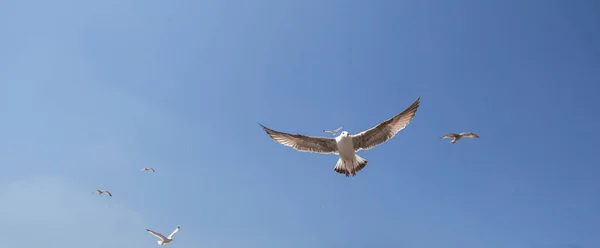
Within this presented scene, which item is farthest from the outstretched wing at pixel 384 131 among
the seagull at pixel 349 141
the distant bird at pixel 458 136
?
the distant bird at pixel 458 136

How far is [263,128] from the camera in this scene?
24625mm

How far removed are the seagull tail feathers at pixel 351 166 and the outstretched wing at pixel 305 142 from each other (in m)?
0.78

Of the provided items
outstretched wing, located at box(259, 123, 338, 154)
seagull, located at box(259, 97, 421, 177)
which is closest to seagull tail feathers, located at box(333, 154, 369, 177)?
seagull, located at box(259, 97, 421, 177)

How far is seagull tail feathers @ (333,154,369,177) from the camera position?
932 inches

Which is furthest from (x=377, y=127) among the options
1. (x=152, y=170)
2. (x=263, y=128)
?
(x=152, y=170)

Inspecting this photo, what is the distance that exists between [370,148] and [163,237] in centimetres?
1456

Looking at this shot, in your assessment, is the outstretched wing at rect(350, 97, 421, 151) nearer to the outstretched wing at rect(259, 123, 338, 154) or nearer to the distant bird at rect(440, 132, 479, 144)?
the outstretched wing at rect(259, 123, 338, 154)

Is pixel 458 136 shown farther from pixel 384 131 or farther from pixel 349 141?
pixel 349 141

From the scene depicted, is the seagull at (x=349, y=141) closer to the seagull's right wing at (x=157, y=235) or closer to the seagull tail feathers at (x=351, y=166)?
the seagull tail feathers at (x=351, y=166)

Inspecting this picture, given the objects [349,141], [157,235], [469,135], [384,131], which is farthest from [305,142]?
[157,235]

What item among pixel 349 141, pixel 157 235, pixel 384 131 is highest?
pixel 384 131

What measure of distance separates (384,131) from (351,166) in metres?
2.41

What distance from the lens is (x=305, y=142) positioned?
2438cm

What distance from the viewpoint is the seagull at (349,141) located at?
22609mm
